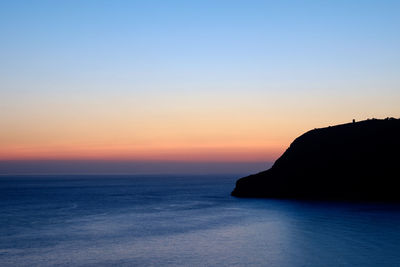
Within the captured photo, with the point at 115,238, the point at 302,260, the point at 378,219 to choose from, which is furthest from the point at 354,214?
the point at 115,238

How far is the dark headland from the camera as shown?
101438 mm

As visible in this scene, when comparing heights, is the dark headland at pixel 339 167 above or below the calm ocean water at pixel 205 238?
above

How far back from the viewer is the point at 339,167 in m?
107

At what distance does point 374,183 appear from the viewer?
102 m

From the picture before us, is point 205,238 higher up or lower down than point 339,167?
lower down

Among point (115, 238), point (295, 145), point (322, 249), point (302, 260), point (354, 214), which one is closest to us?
point (302, 260)

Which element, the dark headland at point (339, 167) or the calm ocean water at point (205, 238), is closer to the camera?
the calm ocean water at point (205, 238)

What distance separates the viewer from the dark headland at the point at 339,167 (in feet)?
333

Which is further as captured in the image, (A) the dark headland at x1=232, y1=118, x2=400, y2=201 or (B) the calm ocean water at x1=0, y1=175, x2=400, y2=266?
(A) the dark headland at x1=232, y1=118, x2=400, y2=201

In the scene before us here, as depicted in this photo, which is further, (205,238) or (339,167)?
(339,167)

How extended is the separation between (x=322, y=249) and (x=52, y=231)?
34.6 m

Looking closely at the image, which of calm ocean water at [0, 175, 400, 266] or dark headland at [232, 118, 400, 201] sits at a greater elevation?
dark headland at [232, 118, 400, 201]

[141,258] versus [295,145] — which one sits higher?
[295,145]

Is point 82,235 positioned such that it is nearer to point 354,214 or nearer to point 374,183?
point 354,214
